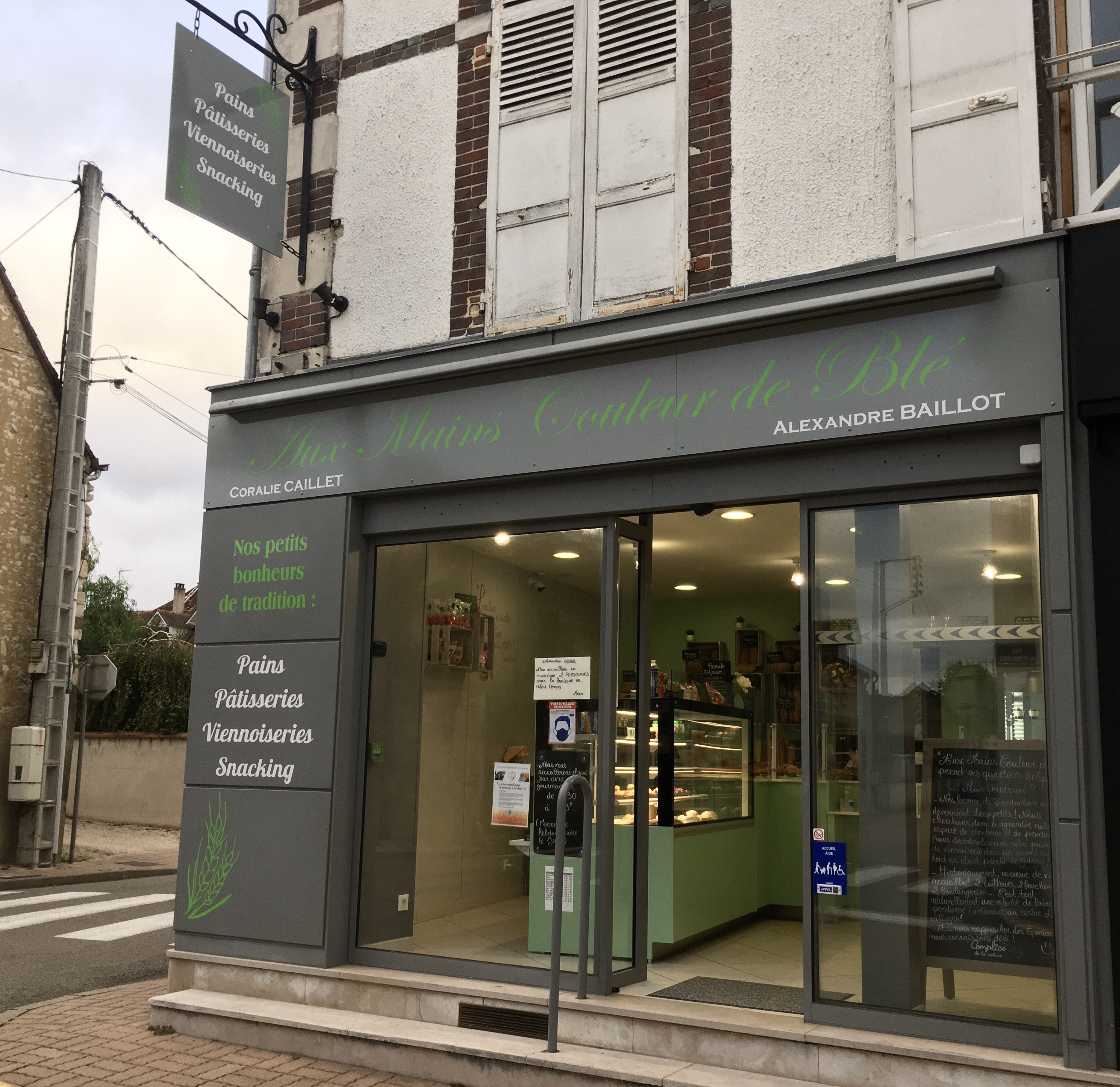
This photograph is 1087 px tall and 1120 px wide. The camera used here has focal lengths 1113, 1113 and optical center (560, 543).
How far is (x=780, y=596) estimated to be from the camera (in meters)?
11.3

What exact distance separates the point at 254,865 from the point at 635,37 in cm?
588

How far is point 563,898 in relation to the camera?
20.7 feet

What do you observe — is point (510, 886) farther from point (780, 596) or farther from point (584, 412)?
point (780, 596)

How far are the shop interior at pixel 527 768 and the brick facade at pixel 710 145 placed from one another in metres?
1.77

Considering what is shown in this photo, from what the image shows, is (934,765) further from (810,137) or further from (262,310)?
(262,310)

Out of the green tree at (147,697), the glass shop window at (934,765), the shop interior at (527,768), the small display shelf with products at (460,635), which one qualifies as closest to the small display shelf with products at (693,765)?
the shop interior at (527,768)

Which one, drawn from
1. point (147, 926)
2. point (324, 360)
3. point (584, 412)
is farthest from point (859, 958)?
point (147, 926)

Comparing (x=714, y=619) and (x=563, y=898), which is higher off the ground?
(x=714, y=619)

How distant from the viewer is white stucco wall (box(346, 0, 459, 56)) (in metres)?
7.89

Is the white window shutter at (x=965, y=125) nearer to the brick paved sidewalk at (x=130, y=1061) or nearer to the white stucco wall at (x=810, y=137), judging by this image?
the white stucco wall at (x=810, y=137)

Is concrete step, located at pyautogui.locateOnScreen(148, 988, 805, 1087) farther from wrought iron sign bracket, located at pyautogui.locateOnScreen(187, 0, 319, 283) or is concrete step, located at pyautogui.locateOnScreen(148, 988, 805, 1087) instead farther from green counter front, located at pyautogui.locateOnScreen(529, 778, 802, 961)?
wrought iron sign bracket, located at pyautogui.locateOnScreen(187, 0, 319, 283)

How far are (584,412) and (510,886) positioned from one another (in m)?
2.95

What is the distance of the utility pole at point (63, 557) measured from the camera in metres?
14.8

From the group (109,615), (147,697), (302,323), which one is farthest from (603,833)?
(109,615)
